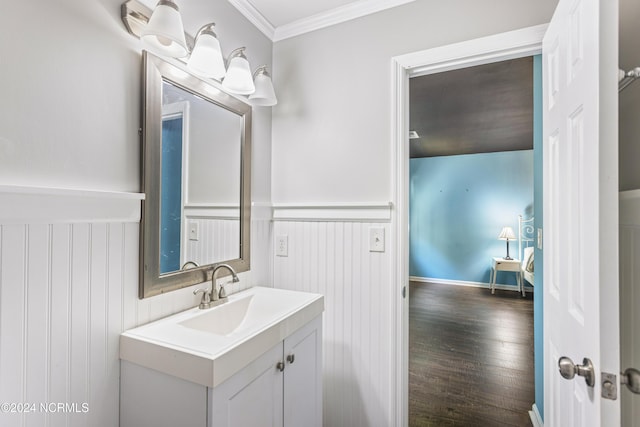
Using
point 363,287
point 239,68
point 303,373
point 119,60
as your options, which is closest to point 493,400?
point 363,287

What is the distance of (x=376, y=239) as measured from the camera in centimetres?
155

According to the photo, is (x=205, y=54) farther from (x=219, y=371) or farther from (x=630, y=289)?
(x=630, y=289)

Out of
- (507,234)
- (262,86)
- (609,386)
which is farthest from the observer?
(507,234)

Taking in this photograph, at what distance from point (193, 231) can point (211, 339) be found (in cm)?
54

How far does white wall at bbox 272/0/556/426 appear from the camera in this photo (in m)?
1.51

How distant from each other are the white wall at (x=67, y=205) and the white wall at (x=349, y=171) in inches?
33.1

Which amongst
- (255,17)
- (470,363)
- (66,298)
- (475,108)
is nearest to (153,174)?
(66,298)

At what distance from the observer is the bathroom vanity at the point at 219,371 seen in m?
0.85

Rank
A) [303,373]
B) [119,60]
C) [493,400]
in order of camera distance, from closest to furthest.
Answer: [119,60] < [303,373] < [493,400]

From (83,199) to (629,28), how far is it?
1.69 meters

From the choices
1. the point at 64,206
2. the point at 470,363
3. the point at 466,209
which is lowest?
the point at 470,363

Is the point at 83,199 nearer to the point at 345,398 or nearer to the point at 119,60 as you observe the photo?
the point at 119,60

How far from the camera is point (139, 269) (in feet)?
3.52

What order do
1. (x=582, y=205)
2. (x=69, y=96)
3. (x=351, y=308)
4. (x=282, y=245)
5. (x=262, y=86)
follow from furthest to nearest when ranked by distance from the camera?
(x=282, y=245) → (x=351, y=308) → (x=262, y=86) → (x=69, y=96) → (x=582, y=205)
